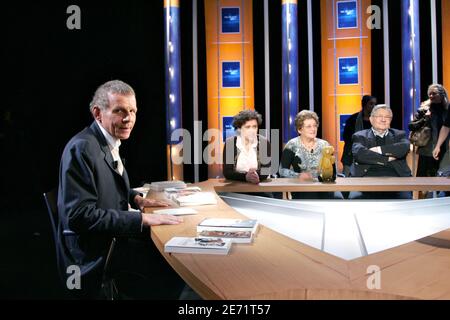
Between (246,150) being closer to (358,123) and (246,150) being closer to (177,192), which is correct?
(177,192)

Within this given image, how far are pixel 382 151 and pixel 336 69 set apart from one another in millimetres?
3209

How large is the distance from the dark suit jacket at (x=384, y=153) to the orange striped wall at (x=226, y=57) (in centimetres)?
320

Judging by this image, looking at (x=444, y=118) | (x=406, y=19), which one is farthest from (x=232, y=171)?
(x=406, y=19)

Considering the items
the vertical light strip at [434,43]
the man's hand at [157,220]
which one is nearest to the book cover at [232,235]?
the man's hand at [157,220]

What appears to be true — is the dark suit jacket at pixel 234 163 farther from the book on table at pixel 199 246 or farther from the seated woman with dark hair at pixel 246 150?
the book on table at pixel 199 246

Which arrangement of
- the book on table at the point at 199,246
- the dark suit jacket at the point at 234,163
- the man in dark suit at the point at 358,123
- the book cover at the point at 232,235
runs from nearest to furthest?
1. the book on table at the point at 199,246
2. the book cover at the point at 232,235
3. the dark suit jacket at the point at 234,163
4. the man in dark suit at the point at 358,123

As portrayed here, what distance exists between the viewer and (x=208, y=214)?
226 centimetres

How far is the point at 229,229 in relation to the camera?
6.00ft

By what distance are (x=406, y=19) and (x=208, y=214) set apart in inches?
207

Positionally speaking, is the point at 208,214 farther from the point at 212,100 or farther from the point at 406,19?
the point at 406,19

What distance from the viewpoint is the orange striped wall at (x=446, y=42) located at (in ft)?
20.2

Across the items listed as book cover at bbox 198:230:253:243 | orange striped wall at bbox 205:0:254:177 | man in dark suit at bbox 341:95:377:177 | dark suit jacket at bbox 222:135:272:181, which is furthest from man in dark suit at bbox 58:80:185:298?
orange striped wall at bbox 205:0:254:177

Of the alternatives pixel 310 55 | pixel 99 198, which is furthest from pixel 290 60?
pixel 99 198
